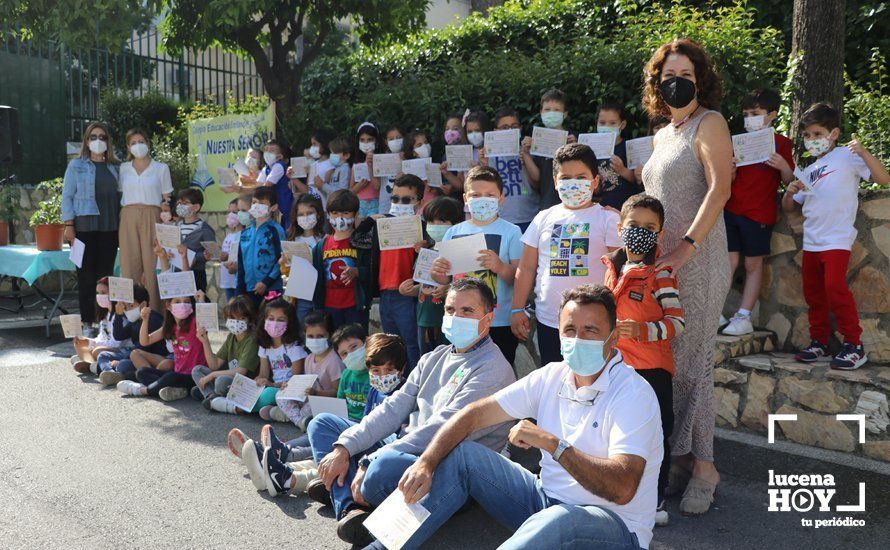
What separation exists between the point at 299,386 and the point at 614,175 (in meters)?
2.87

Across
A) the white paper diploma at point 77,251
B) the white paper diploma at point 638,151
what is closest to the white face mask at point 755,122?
the white paper diploma at point 638,151

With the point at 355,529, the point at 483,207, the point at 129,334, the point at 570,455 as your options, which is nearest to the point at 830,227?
the point at 483,207

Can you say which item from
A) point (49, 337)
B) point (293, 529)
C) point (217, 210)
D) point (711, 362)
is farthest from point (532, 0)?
point (293, 529)

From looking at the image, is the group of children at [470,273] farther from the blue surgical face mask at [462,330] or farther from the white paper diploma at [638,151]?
the blue surgical face mask at [462,330]

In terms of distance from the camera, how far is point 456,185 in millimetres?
7598

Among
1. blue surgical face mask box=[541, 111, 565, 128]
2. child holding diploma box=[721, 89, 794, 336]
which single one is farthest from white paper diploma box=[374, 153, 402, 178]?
child holding diploma box=[721, 89, 794, 336]

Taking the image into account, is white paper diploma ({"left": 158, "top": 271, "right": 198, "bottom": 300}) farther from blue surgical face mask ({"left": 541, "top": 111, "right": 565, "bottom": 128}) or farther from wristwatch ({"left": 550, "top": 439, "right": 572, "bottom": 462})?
wristwatch ({"left": 550, "top": 439, "right": 572, "bottom": 462})

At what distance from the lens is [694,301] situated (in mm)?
4449

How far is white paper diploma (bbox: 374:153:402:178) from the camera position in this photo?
796cm

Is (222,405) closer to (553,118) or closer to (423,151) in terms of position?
(423,151)

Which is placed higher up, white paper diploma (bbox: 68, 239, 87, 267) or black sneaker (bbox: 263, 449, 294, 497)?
white paper diploma (bbox: 68, 239, 87, 267)

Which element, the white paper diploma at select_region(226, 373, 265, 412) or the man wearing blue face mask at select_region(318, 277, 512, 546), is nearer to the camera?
the man wearing blue face mask at select_region(318, 277, 512, 546)

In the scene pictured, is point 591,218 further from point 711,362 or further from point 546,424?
point 546,424

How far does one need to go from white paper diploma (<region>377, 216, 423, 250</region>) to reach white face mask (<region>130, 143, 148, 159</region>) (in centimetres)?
426
